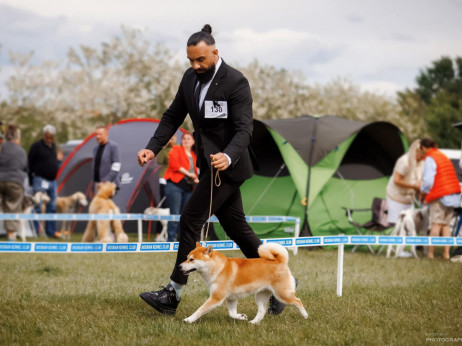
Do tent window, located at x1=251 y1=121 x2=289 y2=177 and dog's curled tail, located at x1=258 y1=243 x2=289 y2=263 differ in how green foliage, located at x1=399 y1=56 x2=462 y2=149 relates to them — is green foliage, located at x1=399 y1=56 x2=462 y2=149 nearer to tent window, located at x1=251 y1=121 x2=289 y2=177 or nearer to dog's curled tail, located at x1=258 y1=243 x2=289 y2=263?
tent window, located at x1=251 y1=121 x2=289 y2=177

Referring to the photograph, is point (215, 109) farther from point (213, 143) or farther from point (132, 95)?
point (132, 95)

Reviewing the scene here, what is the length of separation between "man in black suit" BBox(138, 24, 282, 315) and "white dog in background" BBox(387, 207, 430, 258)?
5.44 metres

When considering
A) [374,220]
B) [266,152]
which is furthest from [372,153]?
[266,152]

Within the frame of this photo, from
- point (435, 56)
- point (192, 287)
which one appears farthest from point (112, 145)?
point (435, 56)

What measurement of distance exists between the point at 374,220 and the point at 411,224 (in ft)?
2.46

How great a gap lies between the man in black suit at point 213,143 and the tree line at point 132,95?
875 inches

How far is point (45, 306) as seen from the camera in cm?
459

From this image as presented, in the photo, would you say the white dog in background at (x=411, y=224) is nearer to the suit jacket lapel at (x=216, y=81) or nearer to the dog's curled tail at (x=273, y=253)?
the dog's curled tail at (x=273, y=253)

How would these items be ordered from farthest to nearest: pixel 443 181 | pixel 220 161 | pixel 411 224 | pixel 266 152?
pixel 266 152
pixel 411 224
pixel 443 181
pixel 220 161

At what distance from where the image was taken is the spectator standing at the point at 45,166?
456 inches

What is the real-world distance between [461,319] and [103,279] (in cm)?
353

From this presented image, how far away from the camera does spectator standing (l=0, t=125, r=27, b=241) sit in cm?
1048

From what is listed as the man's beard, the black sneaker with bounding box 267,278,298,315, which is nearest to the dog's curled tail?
the black sneaker with bounding box 267,278,298,315

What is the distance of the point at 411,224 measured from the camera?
30.3 feet
